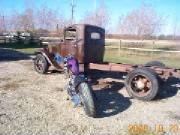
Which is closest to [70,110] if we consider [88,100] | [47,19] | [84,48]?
[88,100]

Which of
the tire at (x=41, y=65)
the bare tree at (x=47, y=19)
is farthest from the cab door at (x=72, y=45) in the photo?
the bare tree at (x=47, y=19)

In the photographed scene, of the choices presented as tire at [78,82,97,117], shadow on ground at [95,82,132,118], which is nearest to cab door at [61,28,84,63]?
shadow on ground at [95,82,132,118]

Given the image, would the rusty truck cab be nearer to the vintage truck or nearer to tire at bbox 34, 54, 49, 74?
the vintage truck

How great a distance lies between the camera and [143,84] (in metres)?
4.82

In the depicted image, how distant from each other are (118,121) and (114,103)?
93 cm

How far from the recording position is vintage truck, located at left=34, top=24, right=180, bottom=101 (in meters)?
4.76

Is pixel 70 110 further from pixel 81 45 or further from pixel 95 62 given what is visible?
pixel 95 62

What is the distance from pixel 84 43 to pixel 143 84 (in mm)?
2361

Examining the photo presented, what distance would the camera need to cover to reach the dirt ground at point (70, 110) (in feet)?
11.1

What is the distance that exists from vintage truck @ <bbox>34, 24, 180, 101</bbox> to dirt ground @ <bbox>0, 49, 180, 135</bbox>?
16.3 inches

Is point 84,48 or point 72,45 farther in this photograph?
point 72,45

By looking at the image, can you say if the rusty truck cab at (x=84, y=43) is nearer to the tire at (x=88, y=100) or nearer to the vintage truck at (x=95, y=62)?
the vintage truck at (x=95, y=62)

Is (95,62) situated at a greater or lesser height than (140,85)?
greater

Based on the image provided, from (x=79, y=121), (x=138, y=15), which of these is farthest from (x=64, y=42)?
(x=138, y=15)
